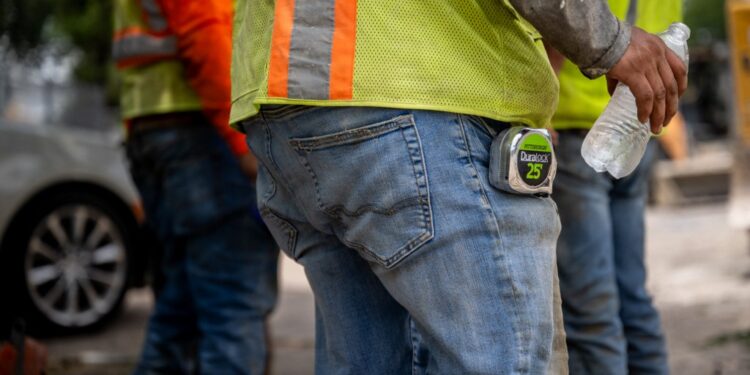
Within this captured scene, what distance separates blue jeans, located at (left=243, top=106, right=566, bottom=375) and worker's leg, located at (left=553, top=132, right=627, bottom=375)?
1123 millimetres

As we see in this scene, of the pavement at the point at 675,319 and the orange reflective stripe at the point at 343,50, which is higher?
the orange reflective stripe at the point at 343,50

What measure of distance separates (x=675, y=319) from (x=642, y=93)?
3.94m

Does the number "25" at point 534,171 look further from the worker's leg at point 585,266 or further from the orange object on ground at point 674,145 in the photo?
the orange object on ground at point 674,145

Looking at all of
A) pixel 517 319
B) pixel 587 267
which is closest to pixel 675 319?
pixel 587 267

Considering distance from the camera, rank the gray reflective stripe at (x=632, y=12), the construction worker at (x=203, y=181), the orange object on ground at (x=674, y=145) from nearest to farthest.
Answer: the gray reflective stripe at (x=632, y=12) → the construction worker at (x=203, y=181) → the orange object on ground at (x=674, y=145)

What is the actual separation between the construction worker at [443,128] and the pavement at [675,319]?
2.68 meters

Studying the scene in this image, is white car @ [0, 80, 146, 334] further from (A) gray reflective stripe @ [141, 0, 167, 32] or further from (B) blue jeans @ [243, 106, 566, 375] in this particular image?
(B) blue jeans @ [243, 106, 566, 375]

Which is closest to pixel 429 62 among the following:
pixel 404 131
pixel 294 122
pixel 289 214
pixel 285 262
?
pixel 404 131

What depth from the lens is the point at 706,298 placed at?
5.85m

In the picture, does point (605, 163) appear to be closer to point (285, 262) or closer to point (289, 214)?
point (289, 214)

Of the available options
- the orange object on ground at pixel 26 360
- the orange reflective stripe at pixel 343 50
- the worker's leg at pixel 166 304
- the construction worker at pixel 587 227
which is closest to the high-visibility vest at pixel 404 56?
the orange reflective stripe at pixel 343 50

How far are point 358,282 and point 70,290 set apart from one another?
4.02 meters

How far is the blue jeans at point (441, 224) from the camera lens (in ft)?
5.47

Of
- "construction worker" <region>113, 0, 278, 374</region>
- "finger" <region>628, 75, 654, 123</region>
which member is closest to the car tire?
"construction worker" <region>113, 0, 278, 374</region>
